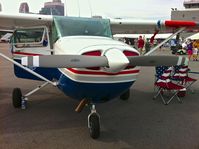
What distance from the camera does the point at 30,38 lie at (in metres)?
6.88

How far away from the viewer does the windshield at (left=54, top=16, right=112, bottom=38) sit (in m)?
5.62

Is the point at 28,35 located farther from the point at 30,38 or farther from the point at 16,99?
the point at 16,99

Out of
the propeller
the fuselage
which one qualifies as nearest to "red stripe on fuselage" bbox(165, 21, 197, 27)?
the fuselage

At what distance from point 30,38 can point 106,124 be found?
2.77 m

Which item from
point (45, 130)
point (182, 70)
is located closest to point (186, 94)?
point (182, 70)

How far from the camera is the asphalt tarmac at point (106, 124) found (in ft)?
15.2

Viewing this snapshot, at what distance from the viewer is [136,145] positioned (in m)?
4.56

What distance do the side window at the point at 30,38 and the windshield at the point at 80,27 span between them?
68 centimetres

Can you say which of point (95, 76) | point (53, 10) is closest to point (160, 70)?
point (53, 10)

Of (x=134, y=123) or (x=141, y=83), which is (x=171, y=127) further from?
(x=141, y=83)

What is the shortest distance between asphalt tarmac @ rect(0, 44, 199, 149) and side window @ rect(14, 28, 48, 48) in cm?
143

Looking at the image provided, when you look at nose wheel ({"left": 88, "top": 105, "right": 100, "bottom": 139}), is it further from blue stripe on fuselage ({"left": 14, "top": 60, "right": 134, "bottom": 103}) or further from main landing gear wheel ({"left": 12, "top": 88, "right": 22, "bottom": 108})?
main landing gear wheel ({"left": 12, "top": 88, "right": 22, "bottom": 108})

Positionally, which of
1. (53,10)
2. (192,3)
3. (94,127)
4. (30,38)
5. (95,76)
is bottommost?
(94,127)

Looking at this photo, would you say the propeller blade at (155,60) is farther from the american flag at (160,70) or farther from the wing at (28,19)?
the american flag at (160,70)
